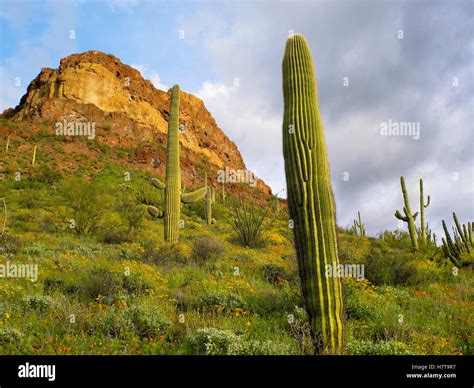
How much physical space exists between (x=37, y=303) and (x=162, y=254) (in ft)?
17.1

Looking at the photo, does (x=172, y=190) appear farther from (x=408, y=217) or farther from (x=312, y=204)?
(x=408, y=217)

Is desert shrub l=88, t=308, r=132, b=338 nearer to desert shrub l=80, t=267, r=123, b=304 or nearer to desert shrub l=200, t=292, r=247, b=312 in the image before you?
desert shrub l=80, t=267, r=123, b=304

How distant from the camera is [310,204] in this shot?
525cm

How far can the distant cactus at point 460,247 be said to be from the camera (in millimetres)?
13109

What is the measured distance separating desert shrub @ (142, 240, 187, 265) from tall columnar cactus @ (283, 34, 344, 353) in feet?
19.2

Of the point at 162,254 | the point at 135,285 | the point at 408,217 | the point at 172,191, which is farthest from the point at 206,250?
the point at 408,217

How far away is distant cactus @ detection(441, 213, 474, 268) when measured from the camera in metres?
13.1

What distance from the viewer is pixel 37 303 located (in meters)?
5.83

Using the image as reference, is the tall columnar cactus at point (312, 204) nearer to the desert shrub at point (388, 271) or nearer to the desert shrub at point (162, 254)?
the desert shrub at point (388, 271)

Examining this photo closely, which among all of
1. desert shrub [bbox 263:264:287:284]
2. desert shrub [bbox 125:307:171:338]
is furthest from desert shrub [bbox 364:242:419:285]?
desert shrub [bbox 125:307:171:338]

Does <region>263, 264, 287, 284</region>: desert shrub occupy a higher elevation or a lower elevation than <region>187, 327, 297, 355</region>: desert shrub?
higher
